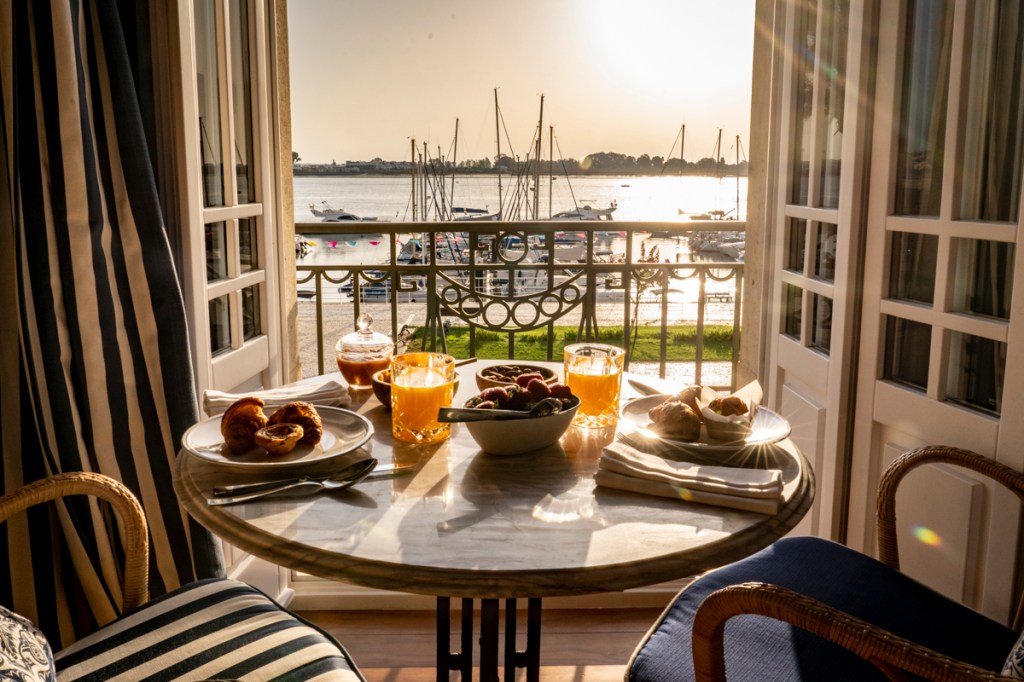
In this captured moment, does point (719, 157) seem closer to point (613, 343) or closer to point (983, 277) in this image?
point (613, 343)

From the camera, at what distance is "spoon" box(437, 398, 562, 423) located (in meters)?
1.16

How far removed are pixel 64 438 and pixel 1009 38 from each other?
6.42ft

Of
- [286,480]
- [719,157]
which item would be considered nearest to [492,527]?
[286,480]

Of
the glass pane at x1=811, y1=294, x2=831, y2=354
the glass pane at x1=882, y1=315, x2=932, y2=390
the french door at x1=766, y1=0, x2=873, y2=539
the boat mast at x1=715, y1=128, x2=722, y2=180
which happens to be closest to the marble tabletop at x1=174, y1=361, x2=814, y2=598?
the glass pane at x1=882, y1=315, x2=932, y2=390

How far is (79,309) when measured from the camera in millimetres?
1542

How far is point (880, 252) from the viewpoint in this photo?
1.82m

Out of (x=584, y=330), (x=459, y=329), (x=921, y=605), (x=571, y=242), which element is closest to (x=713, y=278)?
(x=584, y=330)

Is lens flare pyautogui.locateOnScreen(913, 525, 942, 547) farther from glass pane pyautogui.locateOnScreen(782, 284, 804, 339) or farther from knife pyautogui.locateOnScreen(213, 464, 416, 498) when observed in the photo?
knife pyautogui.locateOnScreen(213, 464, 416, 498)

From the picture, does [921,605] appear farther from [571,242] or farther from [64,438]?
[571,242]

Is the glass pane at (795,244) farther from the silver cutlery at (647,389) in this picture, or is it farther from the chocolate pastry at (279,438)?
the chocolate pastry at (279,438)

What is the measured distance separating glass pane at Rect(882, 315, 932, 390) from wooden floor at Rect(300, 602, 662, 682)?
42.1 inches

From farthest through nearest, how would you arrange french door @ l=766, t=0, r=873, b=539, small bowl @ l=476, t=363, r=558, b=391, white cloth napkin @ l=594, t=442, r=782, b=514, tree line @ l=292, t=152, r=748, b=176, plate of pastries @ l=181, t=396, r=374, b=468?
1. tree line @ l=292, t=152, r=748, b=176
2. french door @ l=766, t=0, r=873, b=539
3. small bowl @ l=476, t=363, r=558, b=391
4. plate of pastries @ l=181, t=396, r=374, b=468
5. white cloth napkin @ l=594, t=442, r=782, b=514

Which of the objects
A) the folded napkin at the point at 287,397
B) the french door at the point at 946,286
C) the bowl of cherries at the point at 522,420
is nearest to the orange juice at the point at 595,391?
the bowl of cherries at the point at 522,420

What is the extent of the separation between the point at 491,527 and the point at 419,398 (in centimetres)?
36
